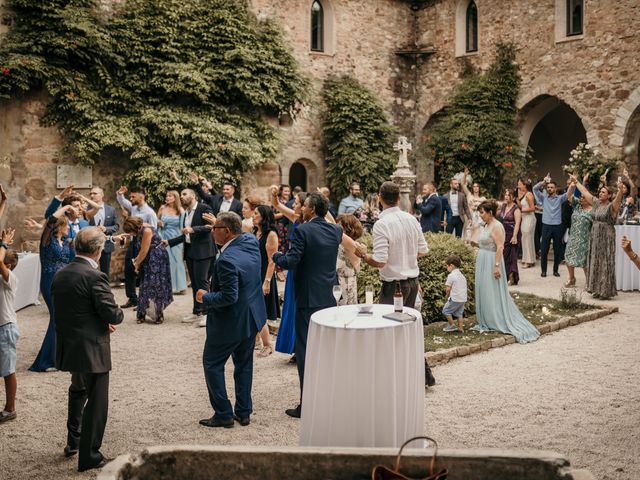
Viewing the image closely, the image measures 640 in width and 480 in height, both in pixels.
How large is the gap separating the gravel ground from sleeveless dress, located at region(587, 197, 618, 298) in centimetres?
250

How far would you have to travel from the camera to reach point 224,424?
17.8 feet

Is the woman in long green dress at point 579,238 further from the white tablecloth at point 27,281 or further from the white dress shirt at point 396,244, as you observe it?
the white tablecloth at point 27,281

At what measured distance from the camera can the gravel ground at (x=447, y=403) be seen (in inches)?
197

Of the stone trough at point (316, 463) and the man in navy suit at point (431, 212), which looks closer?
the stone trough at point (316, 463)

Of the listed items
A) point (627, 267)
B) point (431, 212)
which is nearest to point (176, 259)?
point (431, 212)

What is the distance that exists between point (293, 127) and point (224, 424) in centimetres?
1372

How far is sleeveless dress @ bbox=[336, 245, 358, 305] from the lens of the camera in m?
7.15

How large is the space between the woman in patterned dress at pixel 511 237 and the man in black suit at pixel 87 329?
8866mm

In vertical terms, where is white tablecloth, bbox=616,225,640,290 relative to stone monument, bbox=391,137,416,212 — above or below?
below

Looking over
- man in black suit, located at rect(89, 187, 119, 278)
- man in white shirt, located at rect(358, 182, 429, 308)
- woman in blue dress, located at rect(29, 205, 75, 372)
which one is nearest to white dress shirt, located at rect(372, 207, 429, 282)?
man in white shirt, located at rect(358, 182, 429, 308)

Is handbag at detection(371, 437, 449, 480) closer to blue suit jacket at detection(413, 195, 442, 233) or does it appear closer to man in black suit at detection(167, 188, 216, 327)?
man in black suit at detection(167, 188, 216, 327)

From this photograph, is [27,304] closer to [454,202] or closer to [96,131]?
[96,131]

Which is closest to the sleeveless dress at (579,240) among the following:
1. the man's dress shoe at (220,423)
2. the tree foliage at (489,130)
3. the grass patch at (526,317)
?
the grass patch at (526,317)

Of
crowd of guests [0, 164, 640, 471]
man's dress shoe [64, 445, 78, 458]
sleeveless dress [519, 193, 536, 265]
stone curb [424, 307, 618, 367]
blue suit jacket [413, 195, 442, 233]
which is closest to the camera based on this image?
crowd of guests [0, 164, 640, 471]
